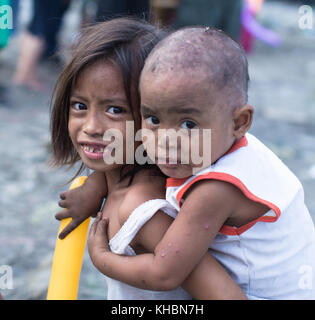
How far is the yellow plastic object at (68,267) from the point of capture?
46.1 inches

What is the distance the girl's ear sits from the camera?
3.23ft

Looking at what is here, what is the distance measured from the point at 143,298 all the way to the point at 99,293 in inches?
35.0

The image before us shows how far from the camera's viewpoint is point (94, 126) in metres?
1.11

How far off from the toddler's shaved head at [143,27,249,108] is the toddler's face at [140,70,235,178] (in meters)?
0.01

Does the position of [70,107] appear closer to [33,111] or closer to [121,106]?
[121,106]

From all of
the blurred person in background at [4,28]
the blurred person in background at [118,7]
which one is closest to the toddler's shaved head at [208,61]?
the blurred person in background at [4,28]

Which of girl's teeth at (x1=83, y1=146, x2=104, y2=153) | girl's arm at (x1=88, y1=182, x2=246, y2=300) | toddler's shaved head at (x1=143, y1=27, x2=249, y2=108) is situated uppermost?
toddler's shaved head at (x1=143, y1=27, x2=249, y2=108)

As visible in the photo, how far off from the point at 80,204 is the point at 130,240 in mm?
311

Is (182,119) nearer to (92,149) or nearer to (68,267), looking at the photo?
(92,149)

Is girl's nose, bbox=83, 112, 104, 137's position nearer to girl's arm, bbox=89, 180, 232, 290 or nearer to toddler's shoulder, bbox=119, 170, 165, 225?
toddler's shoulder, bbox=119, 170, 165, 225

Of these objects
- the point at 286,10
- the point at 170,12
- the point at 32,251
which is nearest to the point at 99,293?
the point at 32,251

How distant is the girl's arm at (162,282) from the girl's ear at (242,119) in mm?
227

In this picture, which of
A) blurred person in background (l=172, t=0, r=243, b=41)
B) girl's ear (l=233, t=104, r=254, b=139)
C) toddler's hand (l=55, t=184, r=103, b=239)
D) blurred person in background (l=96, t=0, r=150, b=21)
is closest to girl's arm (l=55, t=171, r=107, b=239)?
toddler's hand (l=55, t=184, r=103, b=239)
